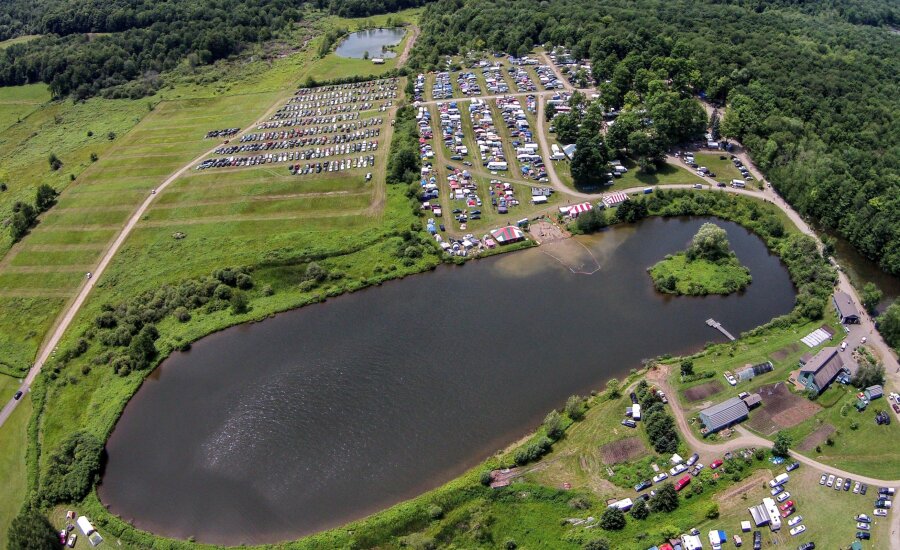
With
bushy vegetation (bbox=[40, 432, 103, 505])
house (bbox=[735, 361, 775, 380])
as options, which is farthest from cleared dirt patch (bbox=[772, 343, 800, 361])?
bushy vegetation (bbox=[40, 432, 103, 505])

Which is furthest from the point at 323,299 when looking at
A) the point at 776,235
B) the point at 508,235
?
the point at 776,235

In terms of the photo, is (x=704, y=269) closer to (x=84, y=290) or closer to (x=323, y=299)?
(x=323, y=299)

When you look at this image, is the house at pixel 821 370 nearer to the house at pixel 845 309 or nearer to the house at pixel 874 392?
the house at pixel 874 392

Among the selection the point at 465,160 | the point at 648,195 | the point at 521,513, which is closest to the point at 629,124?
the point at 648,195

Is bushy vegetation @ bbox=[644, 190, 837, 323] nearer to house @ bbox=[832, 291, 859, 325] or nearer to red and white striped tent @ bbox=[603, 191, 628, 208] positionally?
house @ bbox=[832, 291, 859, 325]

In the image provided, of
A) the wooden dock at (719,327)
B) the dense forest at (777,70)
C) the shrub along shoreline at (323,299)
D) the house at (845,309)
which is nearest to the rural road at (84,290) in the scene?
Result: the shrub along shoreline at (323,299)
